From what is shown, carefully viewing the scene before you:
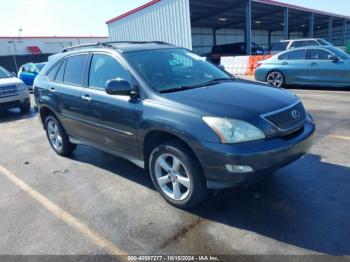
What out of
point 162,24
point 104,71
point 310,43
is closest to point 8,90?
point 104,71

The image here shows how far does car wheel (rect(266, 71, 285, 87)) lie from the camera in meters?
11.6

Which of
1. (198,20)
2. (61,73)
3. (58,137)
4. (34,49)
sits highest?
(198,20)

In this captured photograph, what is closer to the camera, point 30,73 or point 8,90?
point 8,90

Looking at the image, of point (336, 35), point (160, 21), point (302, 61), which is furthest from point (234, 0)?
point (336, 35)

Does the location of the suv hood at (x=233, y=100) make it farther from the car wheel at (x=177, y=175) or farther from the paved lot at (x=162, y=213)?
the paved lot at (x=162, y=213)

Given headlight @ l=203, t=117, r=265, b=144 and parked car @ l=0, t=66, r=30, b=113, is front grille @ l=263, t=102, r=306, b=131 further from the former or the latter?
parked car @ l=0, t=66, r=30, b=113

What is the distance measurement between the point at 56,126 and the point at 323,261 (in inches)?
179

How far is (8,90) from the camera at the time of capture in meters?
10.2

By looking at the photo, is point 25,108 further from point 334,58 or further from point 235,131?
point 334,58

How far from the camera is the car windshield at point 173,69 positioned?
392cm

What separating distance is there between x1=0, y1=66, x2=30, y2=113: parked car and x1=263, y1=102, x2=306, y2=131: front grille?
A: 9.21m

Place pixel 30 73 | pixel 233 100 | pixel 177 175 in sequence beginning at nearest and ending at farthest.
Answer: pixel 233 100
pixel 177 175
pixel 30 73

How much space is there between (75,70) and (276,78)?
8.55 meters

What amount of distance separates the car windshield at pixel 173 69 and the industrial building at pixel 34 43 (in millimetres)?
34380
